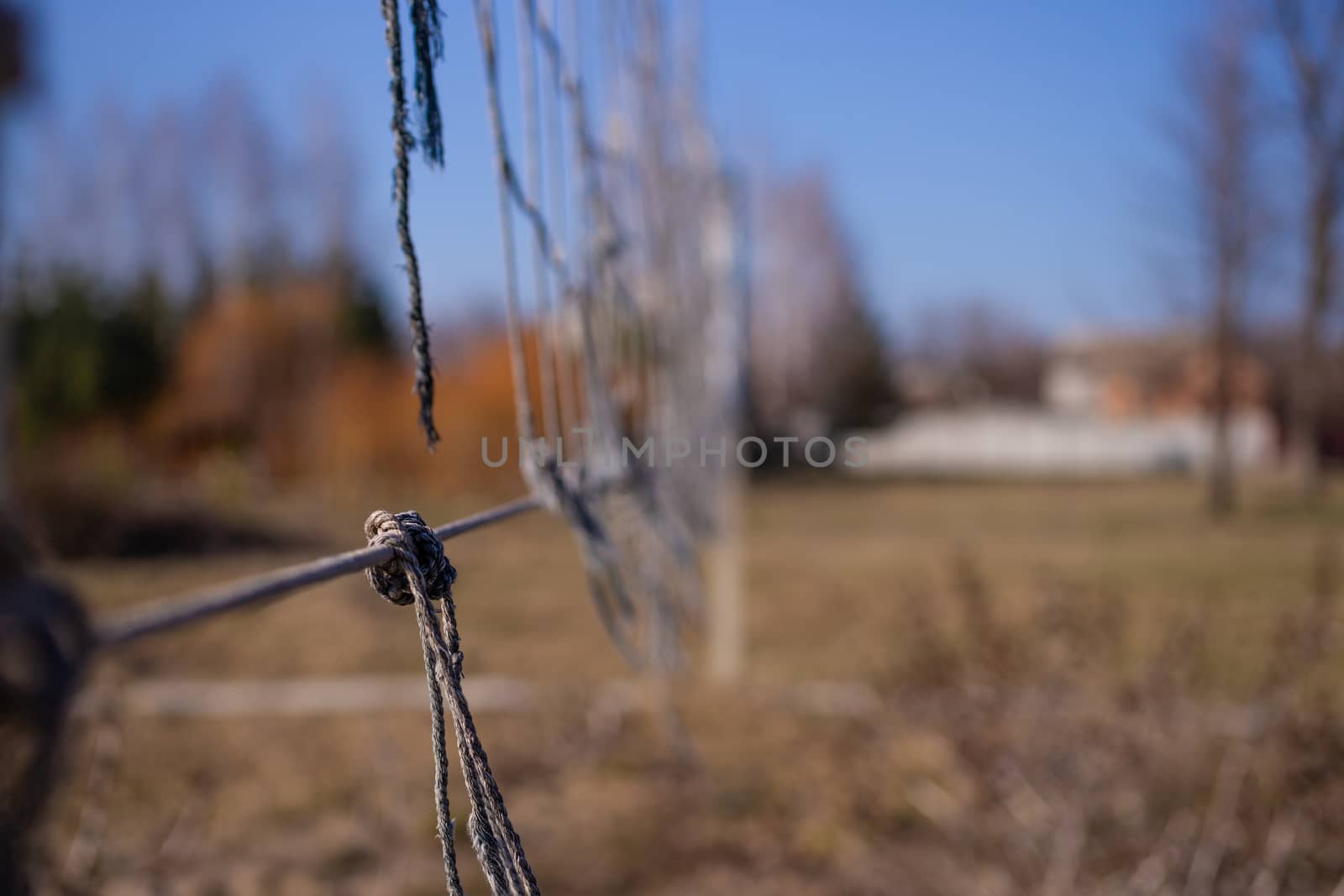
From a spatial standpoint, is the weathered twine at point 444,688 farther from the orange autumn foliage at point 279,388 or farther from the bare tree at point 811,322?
the bare tree at point 811,322

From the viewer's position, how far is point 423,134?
2.71 feet

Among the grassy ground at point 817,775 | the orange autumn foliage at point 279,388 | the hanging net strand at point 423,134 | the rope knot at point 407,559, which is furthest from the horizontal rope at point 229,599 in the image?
the orange autumn foliage at point 279,388

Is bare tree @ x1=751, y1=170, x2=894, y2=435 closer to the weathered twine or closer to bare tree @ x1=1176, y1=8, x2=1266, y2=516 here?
bare tree @ x1=1176, y1=8, x2=1266, y2=516

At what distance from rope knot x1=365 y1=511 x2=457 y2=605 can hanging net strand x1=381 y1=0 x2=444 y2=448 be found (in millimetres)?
149

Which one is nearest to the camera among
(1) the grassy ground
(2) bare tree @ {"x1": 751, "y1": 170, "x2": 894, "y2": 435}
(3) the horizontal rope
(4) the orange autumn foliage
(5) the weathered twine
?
(3) the horizontal rope

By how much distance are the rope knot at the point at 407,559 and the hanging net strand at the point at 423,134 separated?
0.15m

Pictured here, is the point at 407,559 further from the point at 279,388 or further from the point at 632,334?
the point at 279,388

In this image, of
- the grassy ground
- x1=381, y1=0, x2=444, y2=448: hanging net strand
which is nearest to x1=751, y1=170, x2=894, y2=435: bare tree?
the grassy ground

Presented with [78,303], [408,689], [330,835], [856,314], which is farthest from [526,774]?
[856,314]

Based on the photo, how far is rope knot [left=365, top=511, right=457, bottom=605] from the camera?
697mm

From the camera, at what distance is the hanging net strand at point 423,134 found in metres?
0.76

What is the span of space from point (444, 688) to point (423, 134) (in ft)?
1.32

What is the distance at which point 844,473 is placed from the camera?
80.8 ft

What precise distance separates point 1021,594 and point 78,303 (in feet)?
51.5
